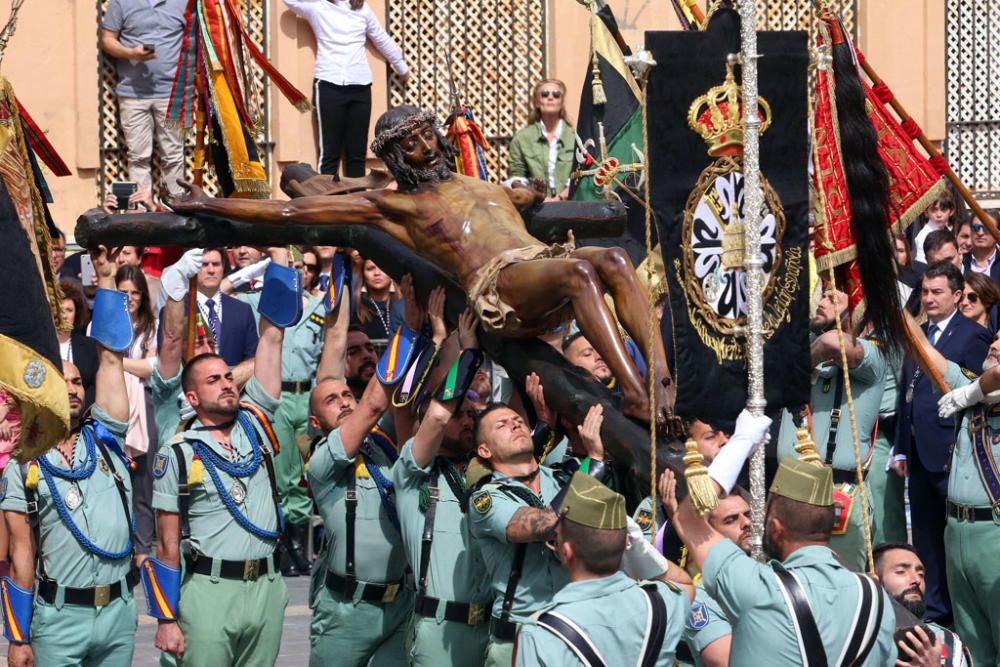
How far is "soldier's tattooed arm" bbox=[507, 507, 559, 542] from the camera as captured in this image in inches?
297

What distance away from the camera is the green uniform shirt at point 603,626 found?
5.95m

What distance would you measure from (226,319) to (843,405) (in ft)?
13.4

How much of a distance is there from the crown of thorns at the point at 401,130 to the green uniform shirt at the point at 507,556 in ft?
5.24

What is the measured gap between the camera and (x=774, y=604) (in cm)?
603

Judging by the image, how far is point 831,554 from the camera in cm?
620

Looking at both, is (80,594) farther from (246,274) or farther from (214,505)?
(246,274)

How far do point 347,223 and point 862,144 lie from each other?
237 cm

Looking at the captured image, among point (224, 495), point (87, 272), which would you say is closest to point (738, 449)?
point (224, 495)

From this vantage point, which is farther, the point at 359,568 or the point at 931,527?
the point at 931,527

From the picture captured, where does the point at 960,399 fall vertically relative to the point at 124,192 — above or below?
below

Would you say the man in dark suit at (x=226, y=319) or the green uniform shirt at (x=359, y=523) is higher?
the man in dark suit at (x=226, y=319)

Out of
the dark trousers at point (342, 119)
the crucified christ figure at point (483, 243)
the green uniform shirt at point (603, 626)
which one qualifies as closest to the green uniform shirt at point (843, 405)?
the crucified christ figure at point (483, 243)

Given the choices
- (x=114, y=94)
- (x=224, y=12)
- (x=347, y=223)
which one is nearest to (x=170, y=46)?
(x=114, y=94)

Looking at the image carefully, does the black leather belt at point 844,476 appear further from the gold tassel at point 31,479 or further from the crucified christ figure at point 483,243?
the gold tassel at point 31,479
